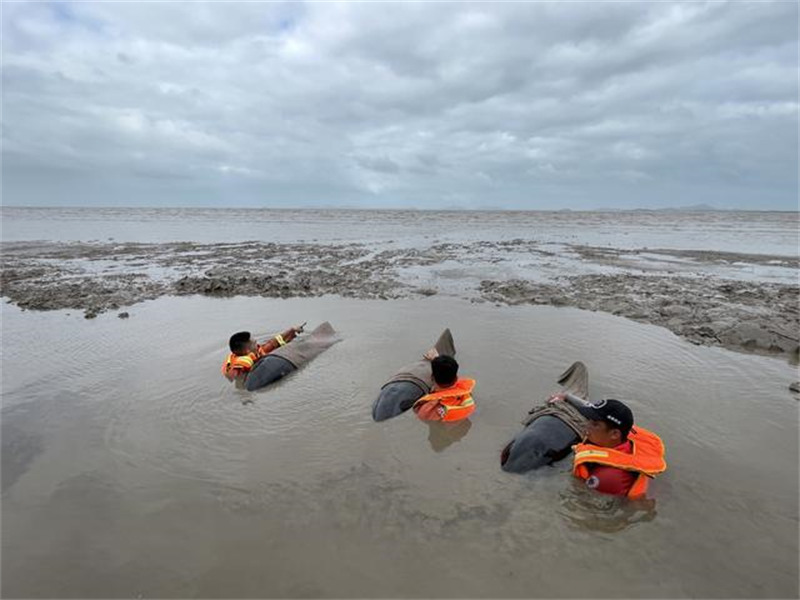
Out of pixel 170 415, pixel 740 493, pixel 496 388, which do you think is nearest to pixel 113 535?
pixel 170 415

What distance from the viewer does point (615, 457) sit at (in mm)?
4578

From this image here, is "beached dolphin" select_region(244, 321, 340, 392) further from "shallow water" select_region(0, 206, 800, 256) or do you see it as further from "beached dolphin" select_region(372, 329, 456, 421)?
"shallow water" select_region(0, 206, 800, 256)

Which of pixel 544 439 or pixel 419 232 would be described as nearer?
pixel 544 439

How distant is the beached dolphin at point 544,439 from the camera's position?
16.8 ft

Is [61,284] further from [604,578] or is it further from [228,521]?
[604,578]

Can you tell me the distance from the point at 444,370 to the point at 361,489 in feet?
6.79

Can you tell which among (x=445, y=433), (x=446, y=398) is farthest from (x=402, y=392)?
(x=445, y=433)

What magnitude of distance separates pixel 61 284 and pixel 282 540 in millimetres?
15045

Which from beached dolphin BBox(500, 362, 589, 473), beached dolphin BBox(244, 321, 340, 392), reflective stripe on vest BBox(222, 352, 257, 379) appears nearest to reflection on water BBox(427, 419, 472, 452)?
beached dolphin BBox(500, 362, 589, 473)

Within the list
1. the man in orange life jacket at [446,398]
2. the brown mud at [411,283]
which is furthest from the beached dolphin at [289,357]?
the brown mud at [411,283]

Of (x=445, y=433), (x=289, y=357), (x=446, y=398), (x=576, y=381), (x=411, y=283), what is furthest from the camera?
(x=411, y=283)

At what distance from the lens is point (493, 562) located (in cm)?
383

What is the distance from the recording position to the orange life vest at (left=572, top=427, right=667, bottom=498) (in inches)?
178

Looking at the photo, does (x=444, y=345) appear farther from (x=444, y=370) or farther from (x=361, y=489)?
(x=361, y=489)
